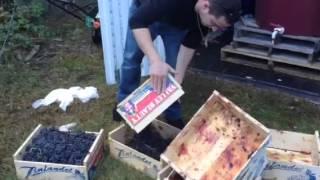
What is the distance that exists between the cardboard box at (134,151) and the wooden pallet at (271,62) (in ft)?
4.34

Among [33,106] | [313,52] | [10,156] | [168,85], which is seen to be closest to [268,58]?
[313,52]

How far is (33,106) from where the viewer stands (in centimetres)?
366

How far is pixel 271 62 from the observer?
4059 mm

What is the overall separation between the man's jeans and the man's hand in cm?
42

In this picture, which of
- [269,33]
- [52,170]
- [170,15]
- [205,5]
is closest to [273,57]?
[269,33]

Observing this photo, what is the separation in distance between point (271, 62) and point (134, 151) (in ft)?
5.41

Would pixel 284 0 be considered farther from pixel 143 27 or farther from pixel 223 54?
pixel 143 27

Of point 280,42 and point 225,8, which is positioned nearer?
point 225,8

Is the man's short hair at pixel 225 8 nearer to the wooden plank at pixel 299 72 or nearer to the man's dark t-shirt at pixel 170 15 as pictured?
the man's dark t-shirt at pixel 170 15

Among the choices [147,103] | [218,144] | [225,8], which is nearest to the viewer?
[225,8]

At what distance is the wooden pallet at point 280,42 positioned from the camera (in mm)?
3867

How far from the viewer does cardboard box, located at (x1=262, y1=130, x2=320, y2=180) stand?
2705 millimetres

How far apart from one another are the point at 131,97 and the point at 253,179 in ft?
2.65

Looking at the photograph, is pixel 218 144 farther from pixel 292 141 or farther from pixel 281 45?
pixel 281 45
